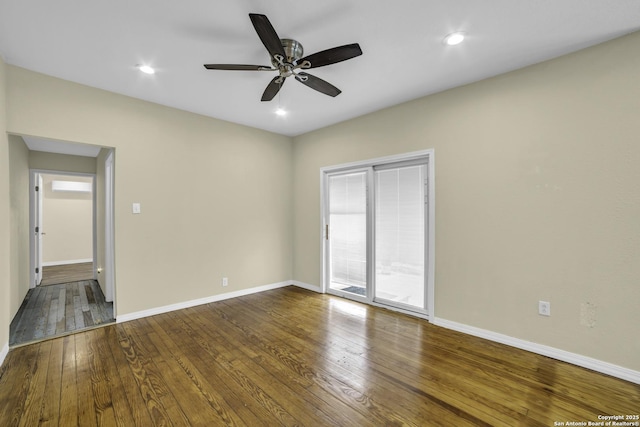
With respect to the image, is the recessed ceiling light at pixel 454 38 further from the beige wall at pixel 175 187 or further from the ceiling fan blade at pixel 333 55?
the beige wall at pixel 175 187

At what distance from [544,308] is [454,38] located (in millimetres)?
2513

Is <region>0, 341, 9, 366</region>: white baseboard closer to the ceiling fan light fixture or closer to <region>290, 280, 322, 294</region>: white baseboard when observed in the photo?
the ceiling fan light fixture

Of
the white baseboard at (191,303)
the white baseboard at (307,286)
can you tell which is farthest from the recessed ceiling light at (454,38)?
the white baseboard at (191,303)

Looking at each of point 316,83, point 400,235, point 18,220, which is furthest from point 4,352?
point 400,235

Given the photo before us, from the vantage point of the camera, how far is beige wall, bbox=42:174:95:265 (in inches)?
279

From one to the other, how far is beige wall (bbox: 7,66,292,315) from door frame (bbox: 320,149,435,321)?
0.83m

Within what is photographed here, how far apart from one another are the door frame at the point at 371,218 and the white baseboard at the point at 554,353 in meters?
0.36

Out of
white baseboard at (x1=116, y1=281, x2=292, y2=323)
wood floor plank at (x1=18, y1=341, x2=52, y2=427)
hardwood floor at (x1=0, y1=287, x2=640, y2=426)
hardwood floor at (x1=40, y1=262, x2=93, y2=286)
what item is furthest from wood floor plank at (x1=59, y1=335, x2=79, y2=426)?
hardwood floor at (x1=40, y1=262, x2=93, y2=286)

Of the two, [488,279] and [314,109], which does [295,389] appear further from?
[314,109]

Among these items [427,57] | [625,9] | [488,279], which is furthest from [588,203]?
[427,57]

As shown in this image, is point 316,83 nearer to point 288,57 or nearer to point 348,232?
point 288,57

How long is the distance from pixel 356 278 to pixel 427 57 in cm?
299

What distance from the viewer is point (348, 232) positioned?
4297 mm

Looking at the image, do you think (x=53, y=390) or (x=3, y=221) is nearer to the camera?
(x=53, y=390)
